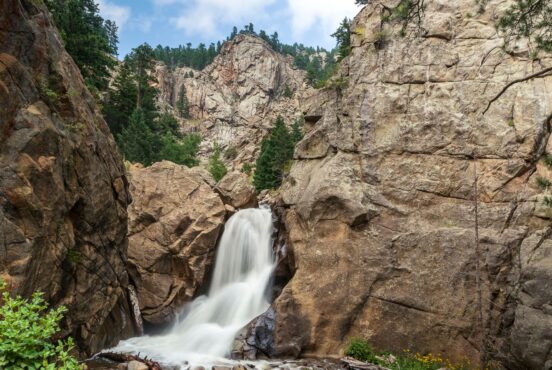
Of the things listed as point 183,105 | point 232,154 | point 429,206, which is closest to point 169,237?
point 429,206

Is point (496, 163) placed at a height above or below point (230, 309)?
above

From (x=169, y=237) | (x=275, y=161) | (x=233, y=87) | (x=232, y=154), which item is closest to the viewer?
(x=169, y=237)

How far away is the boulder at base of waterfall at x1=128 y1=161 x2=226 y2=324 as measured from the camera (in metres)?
20.6

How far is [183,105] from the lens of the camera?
11625 cm

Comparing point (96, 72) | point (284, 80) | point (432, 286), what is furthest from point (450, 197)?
point (284, 80)

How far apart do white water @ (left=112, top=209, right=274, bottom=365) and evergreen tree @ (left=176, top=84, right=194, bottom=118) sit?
9598cm

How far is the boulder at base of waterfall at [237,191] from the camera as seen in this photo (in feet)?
89.3

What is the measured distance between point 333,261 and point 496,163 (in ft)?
26.0

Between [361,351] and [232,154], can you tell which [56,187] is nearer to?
[361,351]

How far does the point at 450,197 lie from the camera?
1731 cm

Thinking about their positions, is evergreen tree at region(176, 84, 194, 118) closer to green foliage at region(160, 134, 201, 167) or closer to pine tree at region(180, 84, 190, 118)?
pine tree at region(180, 84, 190, 118)

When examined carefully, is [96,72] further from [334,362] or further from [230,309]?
[334,362]

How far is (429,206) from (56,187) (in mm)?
13955

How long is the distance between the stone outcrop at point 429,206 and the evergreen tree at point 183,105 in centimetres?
9954
